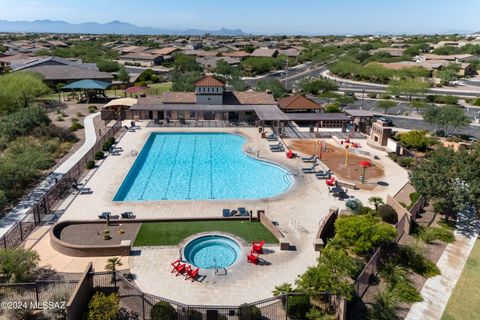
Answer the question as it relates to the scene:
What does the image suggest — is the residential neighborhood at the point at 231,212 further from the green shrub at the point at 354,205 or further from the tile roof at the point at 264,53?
the tile roof at the point at 264,53

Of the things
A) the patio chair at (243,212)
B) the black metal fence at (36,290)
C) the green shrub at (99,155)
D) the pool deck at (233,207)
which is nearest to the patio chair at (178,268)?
the pool deck at (233,207)

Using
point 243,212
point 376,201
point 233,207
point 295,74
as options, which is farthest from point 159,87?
point 376,201

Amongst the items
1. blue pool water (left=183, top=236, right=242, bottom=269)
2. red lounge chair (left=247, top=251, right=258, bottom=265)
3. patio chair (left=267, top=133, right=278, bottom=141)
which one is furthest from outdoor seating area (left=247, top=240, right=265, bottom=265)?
patio chair (left=267, top=133, right=278, bottom=141)

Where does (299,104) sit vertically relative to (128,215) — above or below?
above

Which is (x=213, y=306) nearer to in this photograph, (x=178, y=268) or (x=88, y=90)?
(x=178, y=268)

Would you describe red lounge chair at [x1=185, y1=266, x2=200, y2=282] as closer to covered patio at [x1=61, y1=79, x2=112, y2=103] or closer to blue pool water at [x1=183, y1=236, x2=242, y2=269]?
blue pool water at [x1=183, y1=236, x2=242, y2=269]

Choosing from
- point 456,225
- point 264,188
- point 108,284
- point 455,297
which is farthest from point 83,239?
point 456,225
